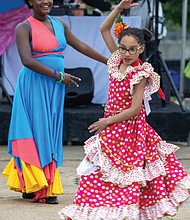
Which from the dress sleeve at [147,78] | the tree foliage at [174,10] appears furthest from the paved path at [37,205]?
the tree foliage at [174,10]

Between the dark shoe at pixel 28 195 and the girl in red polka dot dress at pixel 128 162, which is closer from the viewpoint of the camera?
the girl in red polka dot dress at pixel 128 162

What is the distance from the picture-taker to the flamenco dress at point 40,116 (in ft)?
21.0

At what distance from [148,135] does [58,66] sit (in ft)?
4.13

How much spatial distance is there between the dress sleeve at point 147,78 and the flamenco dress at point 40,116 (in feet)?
3.69

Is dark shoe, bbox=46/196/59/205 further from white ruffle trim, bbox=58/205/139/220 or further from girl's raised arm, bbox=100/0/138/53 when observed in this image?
girl's raised arm, bbox=100/0/138/53

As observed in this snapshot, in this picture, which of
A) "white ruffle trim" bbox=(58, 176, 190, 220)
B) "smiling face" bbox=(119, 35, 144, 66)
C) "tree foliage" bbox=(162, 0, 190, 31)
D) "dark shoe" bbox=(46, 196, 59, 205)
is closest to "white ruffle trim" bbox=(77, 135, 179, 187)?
"white ruffle trim" bbox=(58, 176, 190, 220)

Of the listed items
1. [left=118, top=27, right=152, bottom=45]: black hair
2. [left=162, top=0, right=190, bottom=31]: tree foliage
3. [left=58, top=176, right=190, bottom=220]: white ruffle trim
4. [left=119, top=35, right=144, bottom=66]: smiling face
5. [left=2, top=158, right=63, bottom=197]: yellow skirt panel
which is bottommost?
[left=162, top=0, right=190, bottom=31]: tree foliage

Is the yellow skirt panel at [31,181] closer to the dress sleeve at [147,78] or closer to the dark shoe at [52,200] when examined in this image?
the dark shoe at [52,200]

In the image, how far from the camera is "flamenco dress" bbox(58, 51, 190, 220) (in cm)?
528

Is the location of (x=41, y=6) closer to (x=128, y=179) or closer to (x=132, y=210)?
(x=128, y=179)

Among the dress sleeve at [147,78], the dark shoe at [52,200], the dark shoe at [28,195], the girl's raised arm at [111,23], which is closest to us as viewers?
the dress sleeve at [147,78]

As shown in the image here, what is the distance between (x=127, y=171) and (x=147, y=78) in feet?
2.13

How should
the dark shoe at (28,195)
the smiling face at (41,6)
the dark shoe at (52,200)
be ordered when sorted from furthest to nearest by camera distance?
the dark shoe at (28,195) < the dark shoe at (52,200) < the smiling face at (41,6)

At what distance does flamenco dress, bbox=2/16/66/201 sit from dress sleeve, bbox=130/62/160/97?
1.13 m
